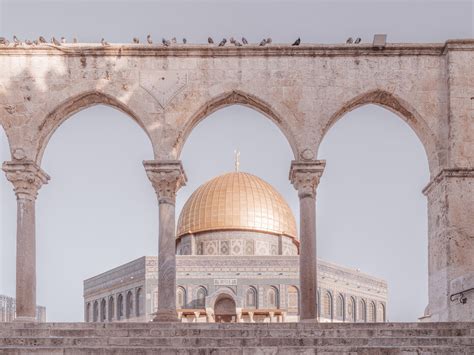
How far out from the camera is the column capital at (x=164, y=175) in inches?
741

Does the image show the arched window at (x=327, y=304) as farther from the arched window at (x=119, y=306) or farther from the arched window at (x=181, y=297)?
the arched window at (x=119, y=306)

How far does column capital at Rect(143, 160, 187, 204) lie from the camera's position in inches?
741

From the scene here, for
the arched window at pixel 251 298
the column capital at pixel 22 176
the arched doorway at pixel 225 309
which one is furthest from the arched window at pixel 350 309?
the column capital at pixel 22 176

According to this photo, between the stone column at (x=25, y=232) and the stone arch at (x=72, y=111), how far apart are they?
492 millimetres

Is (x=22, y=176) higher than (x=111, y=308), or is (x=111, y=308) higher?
(x=22, y=176)

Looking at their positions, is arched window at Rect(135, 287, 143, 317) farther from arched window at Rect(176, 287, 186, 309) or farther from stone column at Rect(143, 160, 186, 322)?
stone column at Rect(143, 160, 186, 322)

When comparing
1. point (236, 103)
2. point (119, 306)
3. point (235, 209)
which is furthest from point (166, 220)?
point (119, 306)

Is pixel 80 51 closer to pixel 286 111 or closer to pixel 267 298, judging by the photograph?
pixel 286 111

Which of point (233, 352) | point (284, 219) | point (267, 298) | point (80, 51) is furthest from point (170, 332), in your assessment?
point (284, 219)

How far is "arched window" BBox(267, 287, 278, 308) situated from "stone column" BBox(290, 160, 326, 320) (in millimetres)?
26175

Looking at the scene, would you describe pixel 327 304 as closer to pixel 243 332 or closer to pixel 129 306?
pixel 129 306

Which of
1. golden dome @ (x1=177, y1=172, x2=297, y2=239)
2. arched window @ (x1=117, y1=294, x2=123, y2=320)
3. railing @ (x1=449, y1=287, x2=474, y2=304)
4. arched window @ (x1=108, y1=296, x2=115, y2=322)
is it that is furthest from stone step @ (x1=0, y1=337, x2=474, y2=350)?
arched window @ (x1=108, y1=296, x2=115, y2=322)

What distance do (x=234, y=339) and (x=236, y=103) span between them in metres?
8.39

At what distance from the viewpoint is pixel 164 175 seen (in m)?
18.9
